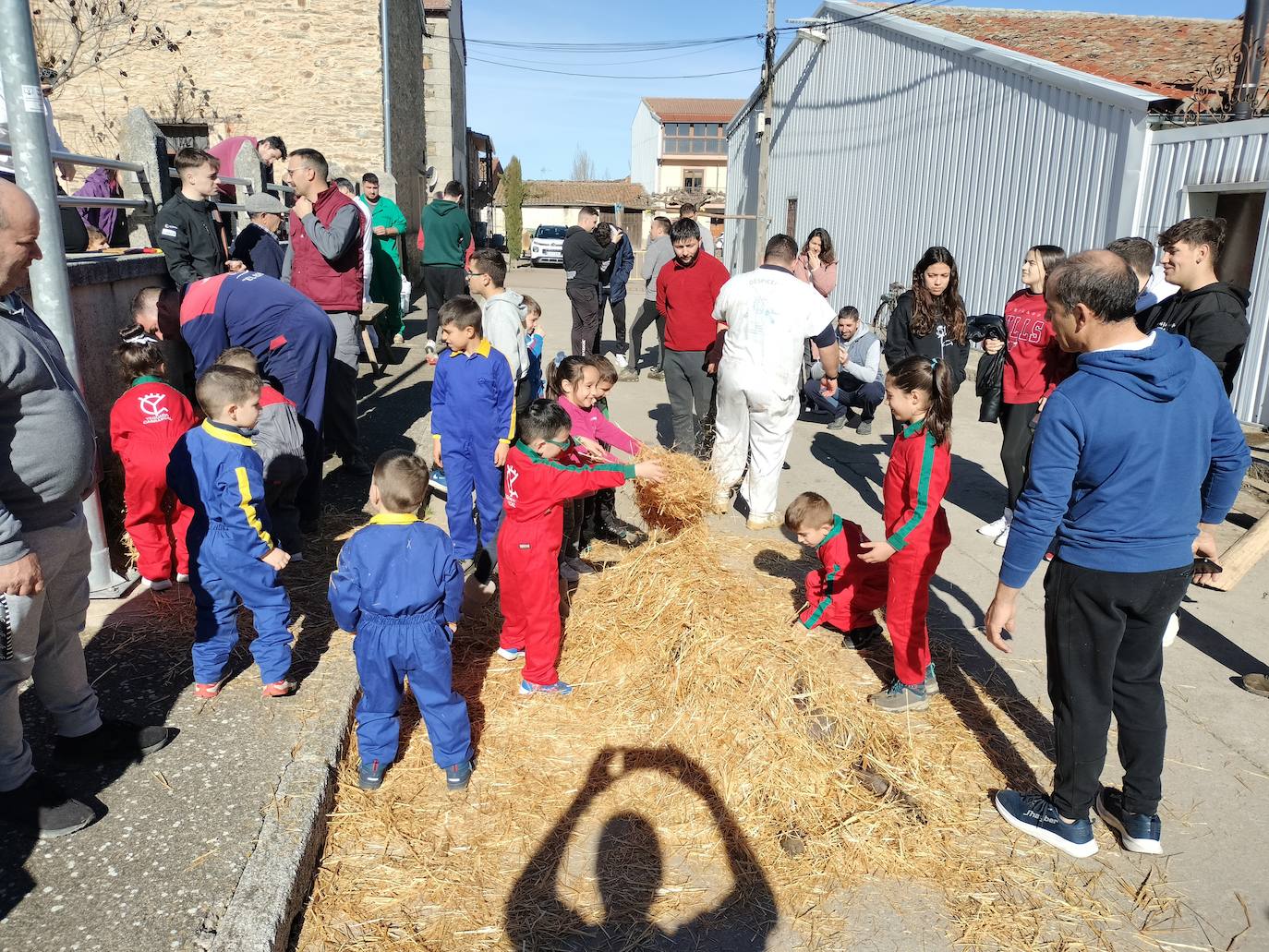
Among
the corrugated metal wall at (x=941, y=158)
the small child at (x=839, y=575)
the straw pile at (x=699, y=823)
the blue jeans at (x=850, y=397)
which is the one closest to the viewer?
the straw pile at (x=699, y=823)

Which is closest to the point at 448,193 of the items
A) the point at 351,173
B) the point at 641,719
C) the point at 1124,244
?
the point at 351,173

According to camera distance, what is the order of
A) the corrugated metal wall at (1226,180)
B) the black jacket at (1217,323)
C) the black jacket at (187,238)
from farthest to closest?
the corrugated metal wall at (1226,180) < the black jacket at (187,238) < the black jacket at (1217,323)

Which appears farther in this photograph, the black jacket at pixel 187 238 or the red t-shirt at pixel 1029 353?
the black jacket at pixel 187 238

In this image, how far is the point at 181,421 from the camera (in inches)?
186

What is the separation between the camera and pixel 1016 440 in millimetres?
6000

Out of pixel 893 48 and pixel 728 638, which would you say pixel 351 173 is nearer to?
pixel 893 48

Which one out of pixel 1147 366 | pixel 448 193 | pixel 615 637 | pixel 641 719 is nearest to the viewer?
pixel 1147 366

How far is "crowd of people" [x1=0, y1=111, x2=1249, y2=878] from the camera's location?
9.21ft

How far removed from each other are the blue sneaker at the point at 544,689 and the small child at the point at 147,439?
6.55ft

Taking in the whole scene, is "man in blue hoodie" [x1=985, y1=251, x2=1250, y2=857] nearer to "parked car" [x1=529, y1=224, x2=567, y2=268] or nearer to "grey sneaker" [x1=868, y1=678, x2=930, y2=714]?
"grey sneaker" [x1=868, y1=678, x2=930, y2=714]

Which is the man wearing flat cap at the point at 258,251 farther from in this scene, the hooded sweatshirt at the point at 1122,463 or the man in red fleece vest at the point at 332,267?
the hooded sweatshirt at the point at 1122,463

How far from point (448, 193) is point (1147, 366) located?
387 inches

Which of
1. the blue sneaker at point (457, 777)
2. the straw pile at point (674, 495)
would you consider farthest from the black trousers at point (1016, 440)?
the blue sneaker at point (457, 777)

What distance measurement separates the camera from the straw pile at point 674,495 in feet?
18.5
